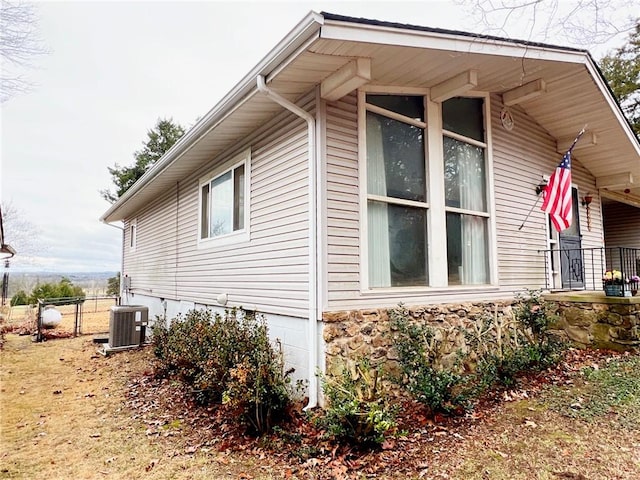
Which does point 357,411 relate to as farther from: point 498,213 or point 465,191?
point 498,213

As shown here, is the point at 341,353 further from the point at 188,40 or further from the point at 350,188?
the point at 188,40

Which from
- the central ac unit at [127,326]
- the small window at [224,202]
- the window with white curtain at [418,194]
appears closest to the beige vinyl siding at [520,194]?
the window with white curtain at [418,194]

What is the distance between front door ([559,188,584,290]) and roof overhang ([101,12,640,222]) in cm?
130

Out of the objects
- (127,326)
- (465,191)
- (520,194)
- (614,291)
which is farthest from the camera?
(127,326)

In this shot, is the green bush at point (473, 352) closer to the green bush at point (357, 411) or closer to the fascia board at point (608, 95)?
the green bush at point (357, 411)

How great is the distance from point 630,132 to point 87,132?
102 ft

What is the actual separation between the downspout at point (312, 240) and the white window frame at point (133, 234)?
9.77m

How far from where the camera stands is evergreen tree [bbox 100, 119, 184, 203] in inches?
896

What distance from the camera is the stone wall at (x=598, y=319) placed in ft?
19.4

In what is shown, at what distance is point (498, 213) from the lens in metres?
6.10

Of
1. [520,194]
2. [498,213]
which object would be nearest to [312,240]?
[498,213]

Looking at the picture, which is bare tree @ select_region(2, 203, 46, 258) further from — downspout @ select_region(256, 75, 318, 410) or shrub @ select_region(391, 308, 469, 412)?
shrub @ select_region(391, 308, 469, 412)

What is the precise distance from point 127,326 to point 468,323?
22.1ft

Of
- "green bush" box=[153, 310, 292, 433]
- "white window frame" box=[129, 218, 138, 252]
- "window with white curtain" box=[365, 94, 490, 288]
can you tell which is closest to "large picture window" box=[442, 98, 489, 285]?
"window with white curtain" box=[365, 94, 490, 288]
